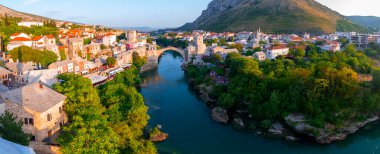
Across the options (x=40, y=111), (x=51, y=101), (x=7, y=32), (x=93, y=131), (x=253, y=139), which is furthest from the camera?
(x=7, y=32)

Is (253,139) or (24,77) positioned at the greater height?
(24,77)

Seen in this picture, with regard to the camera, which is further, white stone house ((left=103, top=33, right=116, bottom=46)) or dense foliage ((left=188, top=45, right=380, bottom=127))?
white stone house ((left=103, top=33, right=116, bottom=46))

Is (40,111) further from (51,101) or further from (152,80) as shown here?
(152,80)

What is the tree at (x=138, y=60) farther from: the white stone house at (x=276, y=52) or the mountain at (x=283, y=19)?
the mountain at (x=283, y=19)

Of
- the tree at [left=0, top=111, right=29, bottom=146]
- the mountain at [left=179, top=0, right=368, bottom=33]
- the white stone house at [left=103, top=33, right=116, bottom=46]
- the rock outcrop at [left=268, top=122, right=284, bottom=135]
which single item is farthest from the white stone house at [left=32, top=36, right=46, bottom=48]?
the mountain at [left=179, top=0, right=368, bottom=33]

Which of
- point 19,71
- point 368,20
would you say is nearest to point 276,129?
point 19,71

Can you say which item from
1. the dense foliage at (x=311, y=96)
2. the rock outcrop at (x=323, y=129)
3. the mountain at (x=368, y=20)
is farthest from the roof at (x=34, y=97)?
the mountain at (x=368, y=20)

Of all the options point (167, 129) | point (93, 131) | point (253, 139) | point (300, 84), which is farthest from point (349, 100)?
point (93, 131)

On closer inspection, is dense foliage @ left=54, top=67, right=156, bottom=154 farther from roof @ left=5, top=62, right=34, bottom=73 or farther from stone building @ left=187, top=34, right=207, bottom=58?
stone building @ left=187, top=34, right=207, bottom=58
